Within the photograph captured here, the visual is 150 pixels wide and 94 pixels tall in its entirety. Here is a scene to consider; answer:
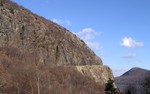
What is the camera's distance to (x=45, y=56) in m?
132

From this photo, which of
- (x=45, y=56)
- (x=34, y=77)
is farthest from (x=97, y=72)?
(x=34, y=77)

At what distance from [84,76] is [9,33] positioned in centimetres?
3161

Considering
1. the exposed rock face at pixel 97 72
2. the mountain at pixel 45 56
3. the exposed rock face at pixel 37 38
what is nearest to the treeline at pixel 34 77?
the mountain at pixel 45 56

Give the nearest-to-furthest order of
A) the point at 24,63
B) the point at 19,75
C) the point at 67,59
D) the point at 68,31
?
the point at 19,75 < the point at 24,63 < the point at 67,59 < the point at 68,31

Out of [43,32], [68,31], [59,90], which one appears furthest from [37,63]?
[68,31]

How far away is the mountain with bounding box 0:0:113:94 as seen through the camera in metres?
104

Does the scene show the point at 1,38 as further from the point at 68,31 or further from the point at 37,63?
the point at 68,31

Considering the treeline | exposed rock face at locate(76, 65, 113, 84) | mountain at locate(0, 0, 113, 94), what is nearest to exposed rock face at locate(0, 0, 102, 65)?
mountain at locate(0, 0, 113, 94)

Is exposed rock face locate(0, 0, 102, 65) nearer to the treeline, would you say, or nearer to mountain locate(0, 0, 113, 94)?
mountain locate(0, 0, 113, 94)

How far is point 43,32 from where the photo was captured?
451 ft

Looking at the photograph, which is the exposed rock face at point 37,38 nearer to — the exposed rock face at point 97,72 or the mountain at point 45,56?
the mountain at point 45,56

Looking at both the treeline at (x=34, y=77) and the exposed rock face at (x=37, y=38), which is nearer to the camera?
the treeline at (x=34, y=77)

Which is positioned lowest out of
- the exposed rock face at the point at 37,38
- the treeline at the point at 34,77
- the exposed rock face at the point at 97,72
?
the treeline at the point at 34,77

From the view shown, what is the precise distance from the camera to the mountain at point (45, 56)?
104m
